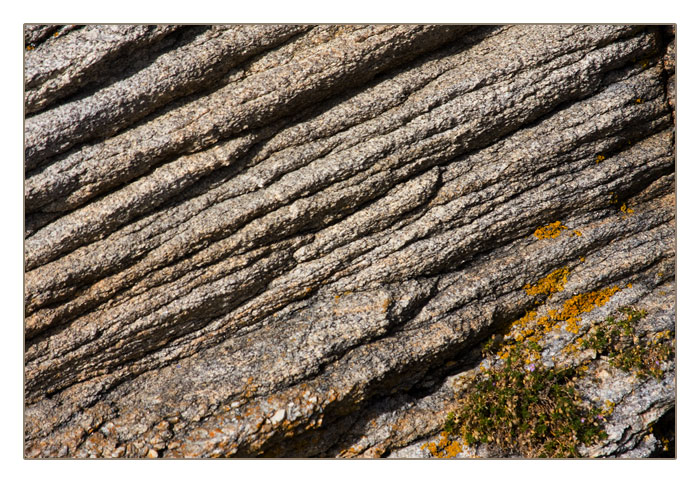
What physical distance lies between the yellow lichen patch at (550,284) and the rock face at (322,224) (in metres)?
0.06

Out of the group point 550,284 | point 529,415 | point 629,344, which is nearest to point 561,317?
point 550,284

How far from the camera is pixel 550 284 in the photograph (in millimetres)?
7906

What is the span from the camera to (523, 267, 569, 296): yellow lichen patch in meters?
7.89

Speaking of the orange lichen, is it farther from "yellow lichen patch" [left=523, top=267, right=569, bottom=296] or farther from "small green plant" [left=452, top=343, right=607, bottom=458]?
"small green plant" [left=452, top=343, right=607, bottom=458]

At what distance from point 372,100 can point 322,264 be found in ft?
8.63

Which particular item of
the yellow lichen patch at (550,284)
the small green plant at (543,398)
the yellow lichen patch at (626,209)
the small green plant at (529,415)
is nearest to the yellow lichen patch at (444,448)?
the small green plant at (543,398)

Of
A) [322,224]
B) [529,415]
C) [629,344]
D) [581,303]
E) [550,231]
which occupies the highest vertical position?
[322,224]

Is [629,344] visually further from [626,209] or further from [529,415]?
[626,209]

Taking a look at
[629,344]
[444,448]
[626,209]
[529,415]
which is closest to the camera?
[529,415]

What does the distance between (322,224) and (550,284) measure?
379cm

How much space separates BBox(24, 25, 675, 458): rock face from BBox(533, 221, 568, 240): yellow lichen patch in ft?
0.16

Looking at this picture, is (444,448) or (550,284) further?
(550,284)

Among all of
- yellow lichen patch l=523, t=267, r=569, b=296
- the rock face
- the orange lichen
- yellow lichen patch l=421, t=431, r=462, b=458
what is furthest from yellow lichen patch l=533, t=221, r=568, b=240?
yellow lichen patch l=421, t=431, r=462, b=458

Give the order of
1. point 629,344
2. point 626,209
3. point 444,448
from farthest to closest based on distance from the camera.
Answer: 1. point 626,209
2. point 629,344
3. point 444,448
